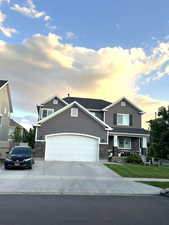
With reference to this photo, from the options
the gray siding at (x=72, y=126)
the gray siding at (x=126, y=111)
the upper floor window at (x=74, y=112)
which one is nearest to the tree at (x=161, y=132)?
the gray siding at (x=72, y=126)

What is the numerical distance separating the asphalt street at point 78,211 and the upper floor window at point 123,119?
23185mm

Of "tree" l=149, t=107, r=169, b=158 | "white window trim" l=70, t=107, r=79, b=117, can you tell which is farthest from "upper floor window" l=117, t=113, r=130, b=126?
"tree" l=149, t=107, r=169, b=158

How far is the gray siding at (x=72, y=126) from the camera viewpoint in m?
25.2

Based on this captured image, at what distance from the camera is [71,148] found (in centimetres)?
2480

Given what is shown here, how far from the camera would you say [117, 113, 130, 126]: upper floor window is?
32406 millimetres

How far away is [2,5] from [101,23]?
733 cm

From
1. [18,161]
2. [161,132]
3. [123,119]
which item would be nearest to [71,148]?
[18,161]

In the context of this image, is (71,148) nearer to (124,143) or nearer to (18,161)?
(18,161)

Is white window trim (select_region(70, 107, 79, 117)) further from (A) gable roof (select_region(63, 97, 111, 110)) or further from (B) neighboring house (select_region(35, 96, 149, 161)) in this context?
(A) gable roof (select_region(63, 97, 111, 110))

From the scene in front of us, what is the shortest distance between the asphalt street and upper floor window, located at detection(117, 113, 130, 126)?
23.2 metres

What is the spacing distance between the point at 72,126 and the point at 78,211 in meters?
18.6

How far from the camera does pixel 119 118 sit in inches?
1282

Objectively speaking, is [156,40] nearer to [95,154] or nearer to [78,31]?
[78,31]

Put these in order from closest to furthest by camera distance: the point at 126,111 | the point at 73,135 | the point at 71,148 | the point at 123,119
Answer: the point at 71,148
the point at 73,135
the point at 123,119
the point at 126,111
